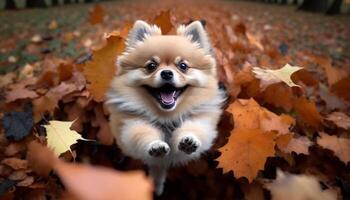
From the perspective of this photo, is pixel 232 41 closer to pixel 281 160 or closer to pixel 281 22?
pixel 281 160

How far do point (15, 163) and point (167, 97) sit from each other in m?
1.11

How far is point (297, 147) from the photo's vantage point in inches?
102

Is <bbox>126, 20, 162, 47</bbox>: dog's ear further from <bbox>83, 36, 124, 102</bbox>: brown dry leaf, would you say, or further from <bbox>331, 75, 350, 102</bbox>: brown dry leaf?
<bbox>331, 75, 350, 102</bbox>: brown dry leaf

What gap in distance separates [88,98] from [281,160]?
1520 mm

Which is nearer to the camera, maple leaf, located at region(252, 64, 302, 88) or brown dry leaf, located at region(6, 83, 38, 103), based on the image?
maple leaf, located at region(252, 64, 302, 88)

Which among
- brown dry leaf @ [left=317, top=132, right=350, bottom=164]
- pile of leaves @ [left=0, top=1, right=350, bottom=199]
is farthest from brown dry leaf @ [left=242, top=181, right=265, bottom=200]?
brown dry leaf @ [left=317, top=132, right=350, bottom=164]

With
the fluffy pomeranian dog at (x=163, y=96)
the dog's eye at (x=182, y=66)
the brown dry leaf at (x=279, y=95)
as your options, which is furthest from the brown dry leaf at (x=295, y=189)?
the brown dry leaf at (x=279, y=95)

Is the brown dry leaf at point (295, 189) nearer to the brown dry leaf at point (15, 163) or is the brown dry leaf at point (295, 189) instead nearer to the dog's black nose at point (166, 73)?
the dog's black nose at point (166, 73)

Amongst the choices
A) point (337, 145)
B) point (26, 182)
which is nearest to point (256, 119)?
point (337, 145)

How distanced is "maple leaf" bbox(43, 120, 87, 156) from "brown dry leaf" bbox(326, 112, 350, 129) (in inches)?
71.2

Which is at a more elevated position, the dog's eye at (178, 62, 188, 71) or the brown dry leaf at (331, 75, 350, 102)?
the dog's eye at (178, 62, 188, 71)

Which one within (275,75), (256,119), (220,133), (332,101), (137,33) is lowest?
(220,133)

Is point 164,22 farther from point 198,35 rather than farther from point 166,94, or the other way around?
point 166,94

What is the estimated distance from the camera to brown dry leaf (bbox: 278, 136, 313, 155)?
101 inches
